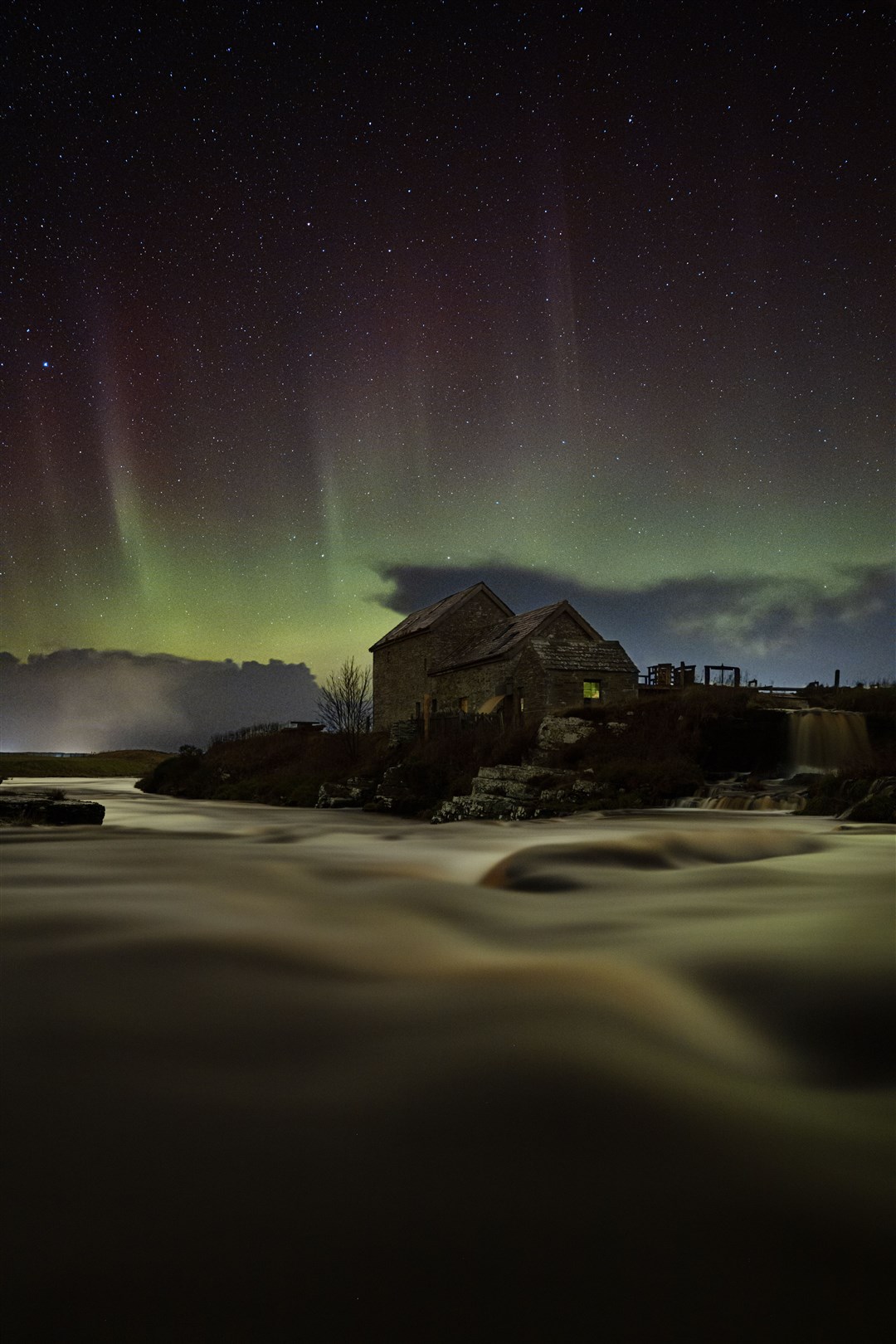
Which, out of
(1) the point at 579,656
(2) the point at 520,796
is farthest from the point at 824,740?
(1) the point at 579,656

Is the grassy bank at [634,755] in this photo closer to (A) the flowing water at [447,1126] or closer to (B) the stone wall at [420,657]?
(B) the stone wall at [420,657]

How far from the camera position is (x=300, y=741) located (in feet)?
127

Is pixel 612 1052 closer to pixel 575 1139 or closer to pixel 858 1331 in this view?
pixel 575 1139

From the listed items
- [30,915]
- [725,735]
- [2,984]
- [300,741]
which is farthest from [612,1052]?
[300,741]

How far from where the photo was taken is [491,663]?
38625 mm

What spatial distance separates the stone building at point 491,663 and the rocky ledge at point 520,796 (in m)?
8.70

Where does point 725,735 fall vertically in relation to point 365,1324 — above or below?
above

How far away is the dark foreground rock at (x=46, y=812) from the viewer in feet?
44.5

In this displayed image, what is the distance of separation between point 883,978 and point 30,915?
5516 millimetres

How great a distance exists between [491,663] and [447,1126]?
36.2 meters

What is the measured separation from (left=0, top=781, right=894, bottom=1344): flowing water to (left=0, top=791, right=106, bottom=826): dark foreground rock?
28.4 feet

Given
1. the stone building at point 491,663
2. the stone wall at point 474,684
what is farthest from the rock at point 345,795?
the stone wall at point 474,684

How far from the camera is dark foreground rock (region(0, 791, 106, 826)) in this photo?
13.6 m

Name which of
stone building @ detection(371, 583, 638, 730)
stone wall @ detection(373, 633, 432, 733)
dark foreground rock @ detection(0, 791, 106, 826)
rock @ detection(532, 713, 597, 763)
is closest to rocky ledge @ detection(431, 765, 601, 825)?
rock @ detection(532, 713, 597, 763)
